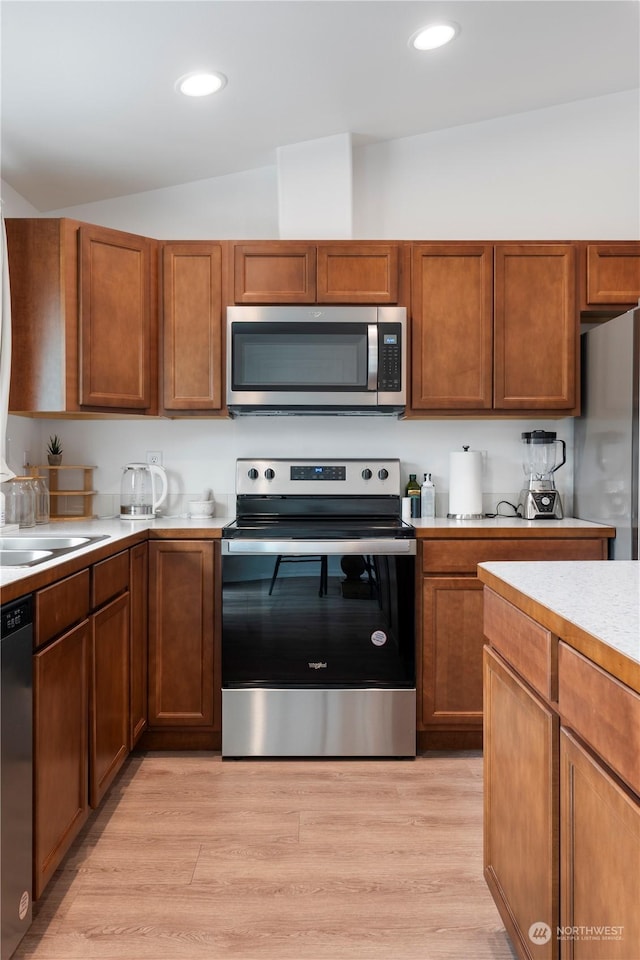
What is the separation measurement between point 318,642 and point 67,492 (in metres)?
1.37

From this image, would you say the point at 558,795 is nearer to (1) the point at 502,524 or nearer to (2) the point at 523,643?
(2) the point at 523,643

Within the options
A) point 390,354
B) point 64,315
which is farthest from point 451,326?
point 64,315

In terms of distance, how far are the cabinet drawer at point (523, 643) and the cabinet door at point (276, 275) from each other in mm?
1761

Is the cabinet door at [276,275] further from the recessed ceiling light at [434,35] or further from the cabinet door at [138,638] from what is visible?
the cabinet door at [138,638]

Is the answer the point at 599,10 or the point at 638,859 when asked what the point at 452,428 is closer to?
the point at 599,10

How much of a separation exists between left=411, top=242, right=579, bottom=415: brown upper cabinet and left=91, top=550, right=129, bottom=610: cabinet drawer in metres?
1.41

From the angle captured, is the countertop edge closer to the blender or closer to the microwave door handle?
the microwave door handle

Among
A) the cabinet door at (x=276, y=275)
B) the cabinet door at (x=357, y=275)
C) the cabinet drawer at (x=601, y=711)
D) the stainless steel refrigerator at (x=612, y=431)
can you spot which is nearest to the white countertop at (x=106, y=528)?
the cabinet door at (x=276, y=275)

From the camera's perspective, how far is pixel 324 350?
2777 mm

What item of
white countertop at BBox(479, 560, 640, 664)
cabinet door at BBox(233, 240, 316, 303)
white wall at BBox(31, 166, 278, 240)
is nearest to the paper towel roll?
cabinet door at BBox(233, 240, 316, 303)

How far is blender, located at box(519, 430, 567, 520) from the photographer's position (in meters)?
2.90

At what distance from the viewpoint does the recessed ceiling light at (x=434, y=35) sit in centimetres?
223

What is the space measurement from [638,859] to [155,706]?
2126 mm

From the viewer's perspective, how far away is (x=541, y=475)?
3.06m
